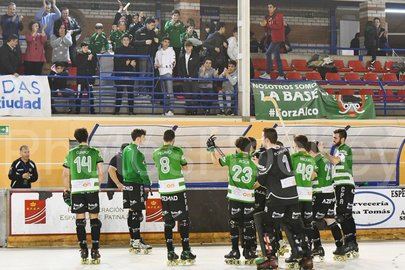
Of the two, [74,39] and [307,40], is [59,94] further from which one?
[307,40]

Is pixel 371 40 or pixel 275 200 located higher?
pixel 371 40

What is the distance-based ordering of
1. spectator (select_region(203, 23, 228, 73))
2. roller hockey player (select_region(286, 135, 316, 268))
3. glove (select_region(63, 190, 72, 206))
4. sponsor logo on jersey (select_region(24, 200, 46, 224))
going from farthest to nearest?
spectator (select_region(203, 23, 228, 73)), sponsor logo on jersey (select_region(24, 200, 46, 224)), glove (select_region(63, 190, 72, 206)), roller hockey player (select_region(286, 135, 316, 268))

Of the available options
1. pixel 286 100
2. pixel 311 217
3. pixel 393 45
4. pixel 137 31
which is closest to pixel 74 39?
pixel 137 31

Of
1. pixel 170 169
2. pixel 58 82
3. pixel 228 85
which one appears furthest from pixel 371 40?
pixel 170 169

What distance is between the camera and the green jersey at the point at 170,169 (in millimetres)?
13547

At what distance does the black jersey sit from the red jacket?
38.2 feet

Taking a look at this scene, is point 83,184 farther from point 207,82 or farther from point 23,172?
point 207,82

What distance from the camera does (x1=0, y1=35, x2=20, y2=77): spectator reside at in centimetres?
2059

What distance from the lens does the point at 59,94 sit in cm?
2098

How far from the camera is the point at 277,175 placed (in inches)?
488

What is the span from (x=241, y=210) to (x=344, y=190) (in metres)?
2.08

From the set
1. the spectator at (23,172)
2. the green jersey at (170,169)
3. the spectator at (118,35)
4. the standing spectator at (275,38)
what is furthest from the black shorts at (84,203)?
the standing spectator at (275,38)

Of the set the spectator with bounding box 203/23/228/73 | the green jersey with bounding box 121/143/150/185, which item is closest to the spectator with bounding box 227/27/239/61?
the spectator with bounding box 203/23/228/73

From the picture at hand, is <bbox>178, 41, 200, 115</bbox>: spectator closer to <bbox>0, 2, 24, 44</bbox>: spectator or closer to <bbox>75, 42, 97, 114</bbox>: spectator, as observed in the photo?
<bbox>75, 42, 97, 114</bbox>: spectator
